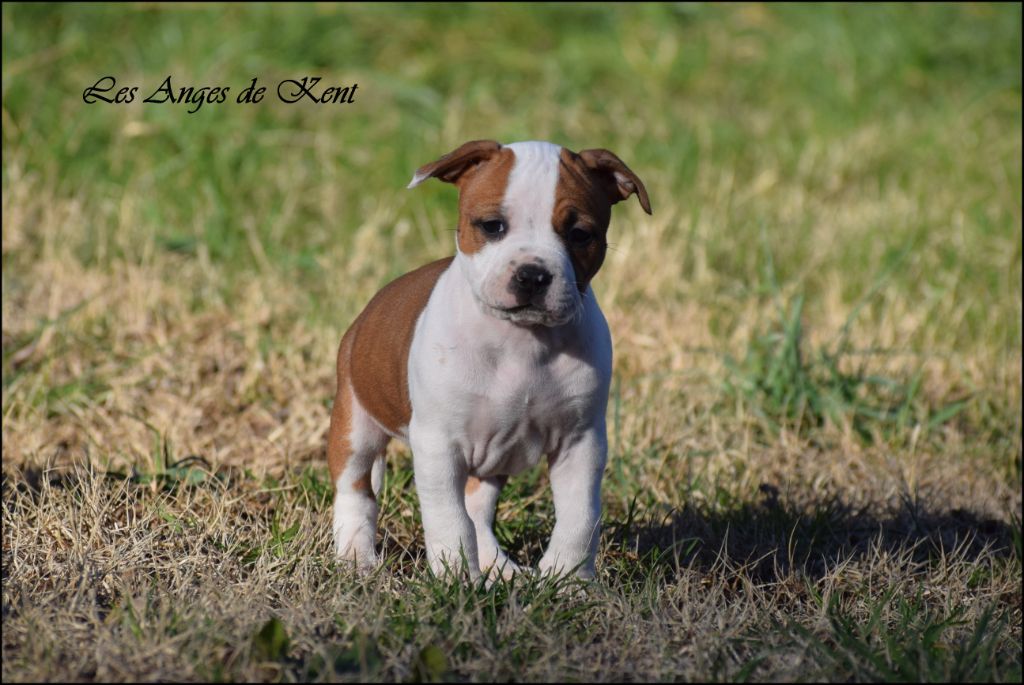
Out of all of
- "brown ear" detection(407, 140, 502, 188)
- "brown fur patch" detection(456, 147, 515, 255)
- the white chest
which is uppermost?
"brown ear" detection(407, 140, 502, 188)

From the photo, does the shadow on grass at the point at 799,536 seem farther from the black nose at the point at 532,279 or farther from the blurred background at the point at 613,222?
the black nose at the point at 532,279

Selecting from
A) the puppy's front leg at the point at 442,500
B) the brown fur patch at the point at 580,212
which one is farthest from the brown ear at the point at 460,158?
the puppy's front leg at the point at 442,500

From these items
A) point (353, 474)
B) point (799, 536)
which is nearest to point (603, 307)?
point (799, 536)

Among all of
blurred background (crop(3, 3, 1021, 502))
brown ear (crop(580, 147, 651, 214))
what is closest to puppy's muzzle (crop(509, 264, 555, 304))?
brown ear (crop(580, 147, 651, 214))

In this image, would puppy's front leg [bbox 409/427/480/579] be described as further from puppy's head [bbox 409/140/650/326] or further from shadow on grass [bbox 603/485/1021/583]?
shadow on grass [bbox 603/485/1021/583]

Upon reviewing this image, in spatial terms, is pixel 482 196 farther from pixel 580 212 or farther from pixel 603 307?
pixel 603 307

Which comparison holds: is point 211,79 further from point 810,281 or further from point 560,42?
point 810,281

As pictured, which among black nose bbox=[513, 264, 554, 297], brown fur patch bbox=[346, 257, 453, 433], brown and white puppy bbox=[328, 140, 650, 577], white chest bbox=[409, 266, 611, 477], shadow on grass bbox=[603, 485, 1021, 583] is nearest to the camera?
black nose bbox=[513, 264, 554, 297]

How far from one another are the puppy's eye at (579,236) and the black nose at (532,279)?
203 mm

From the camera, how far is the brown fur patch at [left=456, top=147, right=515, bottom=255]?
3771mm

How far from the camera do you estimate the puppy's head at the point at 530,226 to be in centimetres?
364

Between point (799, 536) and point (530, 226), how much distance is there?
189 centimetres

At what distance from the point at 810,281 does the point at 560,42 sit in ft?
14.0

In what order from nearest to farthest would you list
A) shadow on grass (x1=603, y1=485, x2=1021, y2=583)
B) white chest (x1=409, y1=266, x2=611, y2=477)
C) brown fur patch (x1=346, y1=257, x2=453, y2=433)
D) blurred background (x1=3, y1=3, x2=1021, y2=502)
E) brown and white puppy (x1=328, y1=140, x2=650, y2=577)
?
brown and white puppy (x1=328, y1=140, x2=650, y2=577)
white chest (x1=409, y1=266, x2=611, y2=477)
brown fur patch (x1=346, y1=257, x2=453, y2=433)
shadow on grass (x1=603, y1=485, x2=1021, y2=583)
blurred background (x1=3, y1=3, x2=1021, y2=502)
